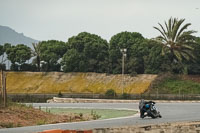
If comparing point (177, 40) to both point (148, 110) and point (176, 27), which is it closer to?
point (176, 27)

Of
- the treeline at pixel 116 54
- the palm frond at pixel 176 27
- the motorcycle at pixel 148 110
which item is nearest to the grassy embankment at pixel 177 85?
the treeline at pixel 116 54

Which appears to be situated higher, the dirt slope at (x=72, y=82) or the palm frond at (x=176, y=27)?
the palm frond at (x=176, y=27)

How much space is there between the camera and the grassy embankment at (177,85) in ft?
213

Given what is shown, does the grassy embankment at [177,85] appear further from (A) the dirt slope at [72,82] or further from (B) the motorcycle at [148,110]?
(B) the motorcycle at [148,110]

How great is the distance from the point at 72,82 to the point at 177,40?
19.9 meters

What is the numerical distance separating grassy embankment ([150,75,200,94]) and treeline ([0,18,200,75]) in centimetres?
188

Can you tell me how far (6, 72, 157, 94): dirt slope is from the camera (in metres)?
71.6

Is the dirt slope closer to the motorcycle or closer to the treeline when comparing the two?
the treeline

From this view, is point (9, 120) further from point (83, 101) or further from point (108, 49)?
point (108, 49)

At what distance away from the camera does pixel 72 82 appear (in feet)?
251

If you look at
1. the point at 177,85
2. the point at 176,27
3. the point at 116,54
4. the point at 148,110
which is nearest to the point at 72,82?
the point at 116,54

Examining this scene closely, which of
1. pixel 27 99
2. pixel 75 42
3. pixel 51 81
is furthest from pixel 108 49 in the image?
pixel 27 99

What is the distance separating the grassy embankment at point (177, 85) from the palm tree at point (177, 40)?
3.20 metres

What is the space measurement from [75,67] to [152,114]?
56.8 m
